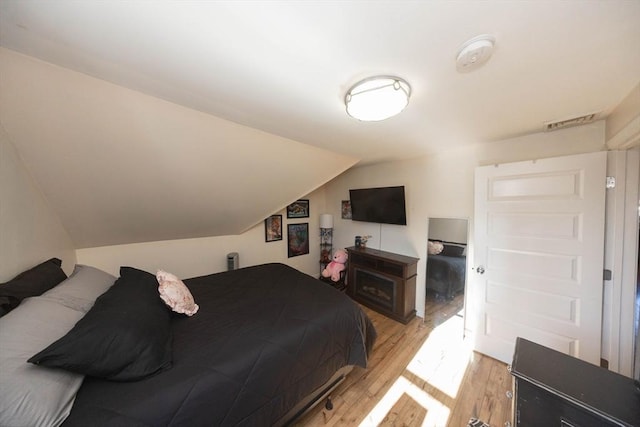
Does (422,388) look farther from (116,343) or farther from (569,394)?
(116,343)

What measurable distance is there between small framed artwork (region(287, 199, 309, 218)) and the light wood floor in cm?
236

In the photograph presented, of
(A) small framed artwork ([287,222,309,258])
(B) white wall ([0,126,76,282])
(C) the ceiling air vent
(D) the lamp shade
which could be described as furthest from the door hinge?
(B) white wall ([0,126,76,282])

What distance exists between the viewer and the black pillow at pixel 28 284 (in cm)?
102

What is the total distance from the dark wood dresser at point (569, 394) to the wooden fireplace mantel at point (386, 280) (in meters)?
1.58

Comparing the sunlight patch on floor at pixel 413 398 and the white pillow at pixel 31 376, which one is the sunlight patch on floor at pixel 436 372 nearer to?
the sunlight patch on floor at pixel 413 398

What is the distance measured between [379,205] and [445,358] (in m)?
1.97

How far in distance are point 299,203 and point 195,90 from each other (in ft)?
9.21

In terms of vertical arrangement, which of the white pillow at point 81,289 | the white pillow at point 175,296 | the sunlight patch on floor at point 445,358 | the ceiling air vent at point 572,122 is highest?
the ceiling air vent at point 572,122

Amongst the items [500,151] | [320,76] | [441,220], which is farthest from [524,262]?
[320,76]

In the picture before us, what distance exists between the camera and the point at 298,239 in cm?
399

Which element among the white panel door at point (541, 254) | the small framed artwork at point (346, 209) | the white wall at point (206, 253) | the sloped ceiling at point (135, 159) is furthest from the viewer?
the small framed artwork at point (346, 209)

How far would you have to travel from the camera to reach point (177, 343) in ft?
4.26

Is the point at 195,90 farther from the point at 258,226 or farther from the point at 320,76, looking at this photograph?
the point at 258,226

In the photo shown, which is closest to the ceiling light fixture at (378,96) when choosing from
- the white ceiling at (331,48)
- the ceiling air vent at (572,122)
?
the white ceiling at (331,48)
